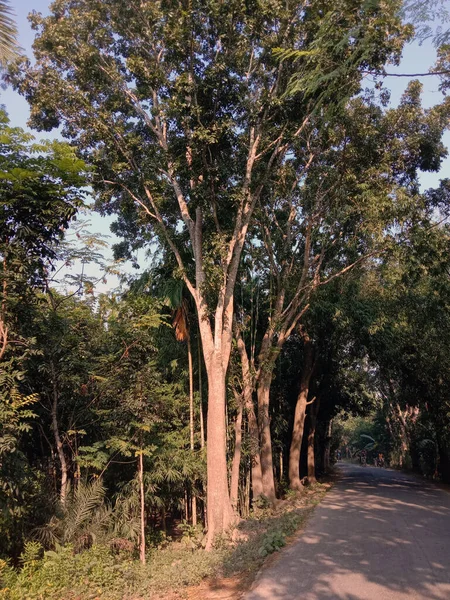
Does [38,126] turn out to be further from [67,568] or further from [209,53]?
[67,568]

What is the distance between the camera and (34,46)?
11.0 metres

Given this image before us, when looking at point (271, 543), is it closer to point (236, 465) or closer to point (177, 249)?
point (236, 465)

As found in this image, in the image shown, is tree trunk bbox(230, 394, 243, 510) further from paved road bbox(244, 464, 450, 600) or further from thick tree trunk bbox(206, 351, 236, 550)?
paved road bbox(244, 464, 450, 600)

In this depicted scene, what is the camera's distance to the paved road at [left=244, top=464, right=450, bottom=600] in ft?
16.8

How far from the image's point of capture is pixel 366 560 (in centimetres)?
631

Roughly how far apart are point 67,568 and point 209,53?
411 inches

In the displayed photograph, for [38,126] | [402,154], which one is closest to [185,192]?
Result: [38,126]

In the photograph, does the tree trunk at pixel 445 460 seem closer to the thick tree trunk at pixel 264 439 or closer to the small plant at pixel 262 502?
the thick tree trunk at pixel 264 439

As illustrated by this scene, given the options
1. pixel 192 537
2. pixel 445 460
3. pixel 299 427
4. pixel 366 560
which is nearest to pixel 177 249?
pixel 192 537

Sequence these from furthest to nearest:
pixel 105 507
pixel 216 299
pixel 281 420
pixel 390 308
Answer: pixel 281 420
pixel 390 308
pixel 216 299
pixel 105 507

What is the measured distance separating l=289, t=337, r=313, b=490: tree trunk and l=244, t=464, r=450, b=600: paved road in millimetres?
6620

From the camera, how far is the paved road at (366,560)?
5129 millimetres

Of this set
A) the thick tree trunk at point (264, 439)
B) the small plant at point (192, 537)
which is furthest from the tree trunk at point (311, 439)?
the small plant at point (192, 537)

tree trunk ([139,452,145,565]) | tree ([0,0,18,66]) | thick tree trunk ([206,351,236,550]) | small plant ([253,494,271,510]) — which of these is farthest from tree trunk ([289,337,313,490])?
tree ([0,0,18,66])
